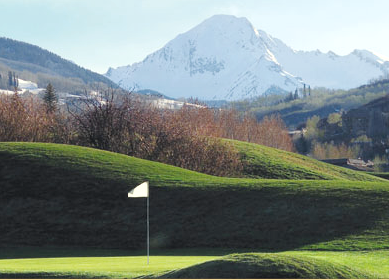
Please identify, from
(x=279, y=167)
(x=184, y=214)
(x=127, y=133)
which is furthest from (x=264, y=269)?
(x=279, y=167)

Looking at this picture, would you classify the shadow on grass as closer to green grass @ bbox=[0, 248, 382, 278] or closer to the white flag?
green grass @ bbox=[0, 248, 382, 278]

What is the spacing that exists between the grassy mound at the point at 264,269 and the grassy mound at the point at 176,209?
16898 millimetres

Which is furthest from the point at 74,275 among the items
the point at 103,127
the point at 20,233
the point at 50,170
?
the point at 103,127

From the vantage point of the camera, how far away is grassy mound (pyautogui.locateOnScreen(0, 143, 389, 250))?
35.5 meters

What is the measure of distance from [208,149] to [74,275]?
46.0 metres

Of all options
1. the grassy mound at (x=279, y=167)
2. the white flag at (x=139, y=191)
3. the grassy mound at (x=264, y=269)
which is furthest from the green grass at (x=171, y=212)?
the grassy mound at (x=279, y=167)

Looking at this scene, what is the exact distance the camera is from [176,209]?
131 feet

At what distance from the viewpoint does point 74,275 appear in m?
20.1

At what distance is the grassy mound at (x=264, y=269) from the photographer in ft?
50.9

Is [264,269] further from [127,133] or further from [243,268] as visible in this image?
[127,133]

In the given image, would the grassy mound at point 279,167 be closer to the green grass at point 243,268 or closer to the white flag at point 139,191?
the green grass at point 243,268

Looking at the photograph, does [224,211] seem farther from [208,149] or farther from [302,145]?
[302,145]

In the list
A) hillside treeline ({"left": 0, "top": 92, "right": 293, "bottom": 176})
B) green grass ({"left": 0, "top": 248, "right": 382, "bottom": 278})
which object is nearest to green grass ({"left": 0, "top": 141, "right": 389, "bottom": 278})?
green grass ({"left": 0, "top": 248, "right": 382, "bottom": 278})

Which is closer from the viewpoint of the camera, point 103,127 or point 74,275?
point 74,275
